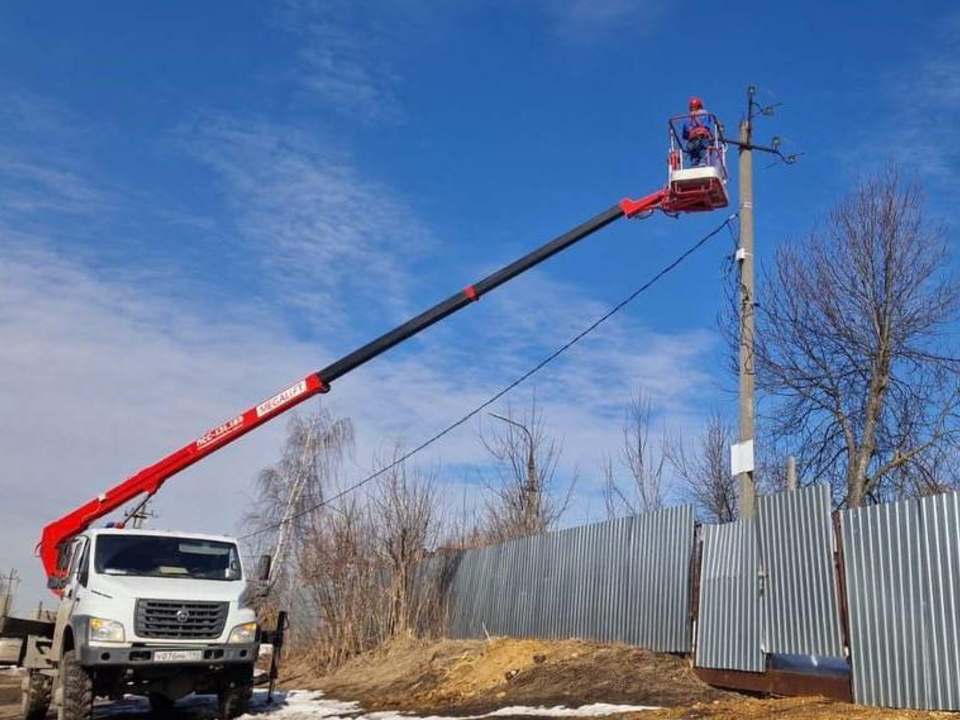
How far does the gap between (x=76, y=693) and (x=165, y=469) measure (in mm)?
4445

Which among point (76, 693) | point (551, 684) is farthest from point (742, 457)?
point (76, 693)

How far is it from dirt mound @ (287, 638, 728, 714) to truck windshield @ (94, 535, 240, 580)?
3.22 m

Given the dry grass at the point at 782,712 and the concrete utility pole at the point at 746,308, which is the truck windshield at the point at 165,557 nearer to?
the dry grass at the point at 782,712

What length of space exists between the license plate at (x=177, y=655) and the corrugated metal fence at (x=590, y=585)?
594 centimetres

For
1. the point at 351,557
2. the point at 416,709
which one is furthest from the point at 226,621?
the point at 351,557

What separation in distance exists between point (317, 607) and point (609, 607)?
9.45 m

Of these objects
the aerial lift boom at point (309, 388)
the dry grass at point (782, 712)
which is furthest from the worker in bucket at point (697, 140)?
the dry grass at point (782, 712)

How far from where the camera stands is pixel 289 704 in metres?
15.6

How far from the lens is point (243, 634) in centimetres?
1299

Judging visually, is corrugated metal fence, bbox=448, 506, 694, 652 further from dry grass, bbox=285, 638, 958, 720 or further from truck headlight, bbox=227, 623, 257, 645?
truck headlight, bbox=227, 623, 257, 645

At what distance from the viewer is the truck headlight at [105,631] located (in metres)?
12.0

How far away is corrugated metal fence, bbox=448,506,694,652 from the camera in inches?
518

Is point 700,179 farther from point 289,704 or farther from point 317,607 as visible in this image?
point 317,607

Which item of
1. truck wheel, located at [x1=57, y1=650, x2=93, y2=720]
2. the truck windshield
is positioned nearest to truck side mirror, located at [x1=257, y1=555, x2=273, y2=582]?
the truck windshield
